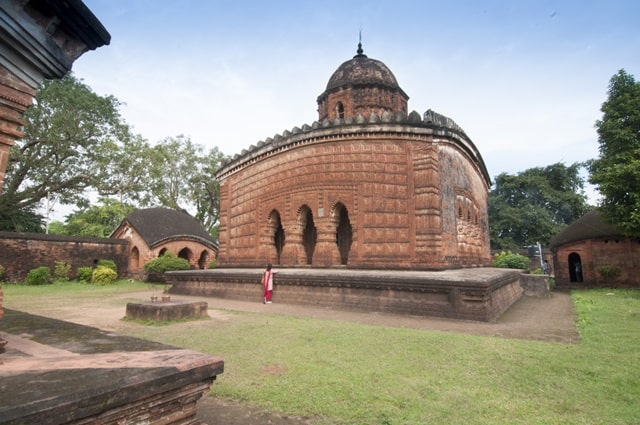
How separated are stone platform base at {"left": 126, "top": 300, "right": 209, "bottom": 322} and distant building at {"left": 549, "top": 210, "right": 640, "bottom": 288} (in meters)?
15.9

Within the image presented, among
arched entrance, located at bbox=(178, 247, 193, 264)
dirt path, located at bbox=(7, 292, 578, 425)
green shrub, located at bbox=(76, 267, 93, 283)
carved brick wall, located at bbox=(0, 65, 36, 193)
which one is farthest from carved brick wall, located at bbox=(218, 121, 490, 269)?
arched entrance, located at bbox=(178, 247, 193, 264)

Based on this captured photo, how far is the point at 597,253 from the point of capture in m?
16.0

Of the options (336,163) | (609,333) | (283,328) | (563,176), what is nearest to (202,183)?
(336,163)

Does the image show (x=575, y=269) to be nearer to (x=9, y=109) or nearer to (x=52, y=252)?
(x=9, y=109)

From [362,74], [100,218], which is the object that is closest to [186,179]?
[100,218]

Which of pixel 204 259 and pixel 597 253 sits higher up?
pixel 597 253

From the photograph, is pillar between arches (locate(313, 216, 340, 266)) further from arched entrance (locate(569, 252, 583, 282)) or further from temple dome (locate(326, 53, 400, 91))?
arched entrance (locate(569, 252, 583, 282))

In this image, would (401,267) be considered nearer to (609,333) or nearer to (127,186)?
(609,333)

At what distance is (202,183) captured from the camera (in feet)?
106

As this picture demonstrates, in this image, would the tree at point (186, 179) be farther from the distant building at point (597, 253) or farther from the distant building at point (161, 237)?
the distant building at point (597, 253)

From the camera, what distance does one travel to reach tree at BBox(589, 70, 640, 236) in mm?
12430

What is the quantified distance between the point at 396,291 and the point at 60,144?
2129 cm

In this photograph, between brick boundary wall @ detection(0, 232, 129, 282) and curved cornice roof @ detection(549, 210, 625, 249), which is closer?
curved cornice roof @ detection(549, 210, 625, 249)

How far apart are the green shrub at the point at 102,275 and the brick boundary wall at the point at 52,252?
1.59 metres
